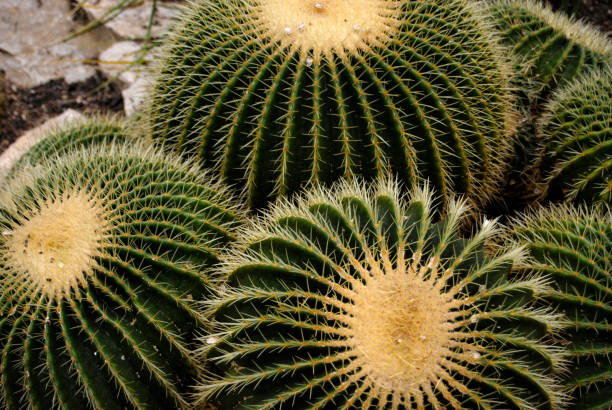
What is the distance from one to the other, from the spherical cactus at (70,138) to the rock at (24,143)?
8 cm

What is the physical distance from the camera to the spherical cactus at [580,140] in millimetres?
3051

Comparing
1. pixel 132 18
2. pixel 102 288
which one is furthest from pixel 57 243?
pixel 132 18

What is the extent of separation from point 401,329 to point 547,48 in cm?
261

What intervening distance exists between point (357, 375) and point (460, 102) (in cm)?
151

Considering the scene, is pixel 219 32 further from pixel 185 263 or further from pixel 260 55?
pixel 185 263

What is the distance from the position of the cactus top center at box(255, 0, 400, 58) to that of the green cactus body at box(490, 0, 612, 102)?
1.21 metres

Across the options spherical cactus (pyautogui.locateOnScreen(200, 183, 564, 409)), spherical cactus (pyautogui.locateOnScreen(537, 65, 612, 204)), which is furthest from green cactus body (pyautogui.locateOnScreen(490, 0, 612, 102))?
spherical cactus (pyautogui.locateOnScreen(200, 183, 564, 409))

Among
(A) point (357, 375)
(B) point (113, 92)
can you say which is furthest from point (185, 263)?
(B) point (113, 92)

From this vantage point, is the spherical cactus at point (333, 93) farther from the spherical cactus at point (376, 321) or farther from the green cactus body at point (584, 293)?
the green cactus body at point (584, 293)

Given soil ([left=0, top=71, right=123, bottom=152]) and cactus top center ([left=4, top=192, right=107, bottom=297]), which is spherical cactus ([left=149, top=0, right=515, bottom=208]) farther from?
Result: soil ([left=0, top=71, right=123, bottom=152])

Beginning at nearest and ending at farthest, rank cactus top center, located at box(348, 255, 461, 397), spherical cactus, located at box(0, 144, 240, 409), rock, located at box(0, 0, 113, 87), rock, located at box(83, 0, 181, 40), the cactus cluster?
cactus top center, located at box(348, 255, 461, 397), the cactus cluster, spherical cactus, located at box(0, 144, 240, 409), rock, located at box(0, 0, 113, 87), rock, located at box(83, 0, 181, 40)

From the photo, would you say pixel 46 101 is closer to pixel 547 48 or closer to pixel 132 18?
pixel 132 18

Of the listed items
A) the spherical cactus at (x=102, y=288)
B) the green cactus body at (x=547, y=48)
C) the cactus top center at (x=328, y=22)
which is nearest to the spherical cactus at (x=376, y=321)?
the spherical cactus at (x=102, y=288)

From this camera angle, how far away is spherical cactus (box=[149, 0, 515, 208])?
8.98 feet
